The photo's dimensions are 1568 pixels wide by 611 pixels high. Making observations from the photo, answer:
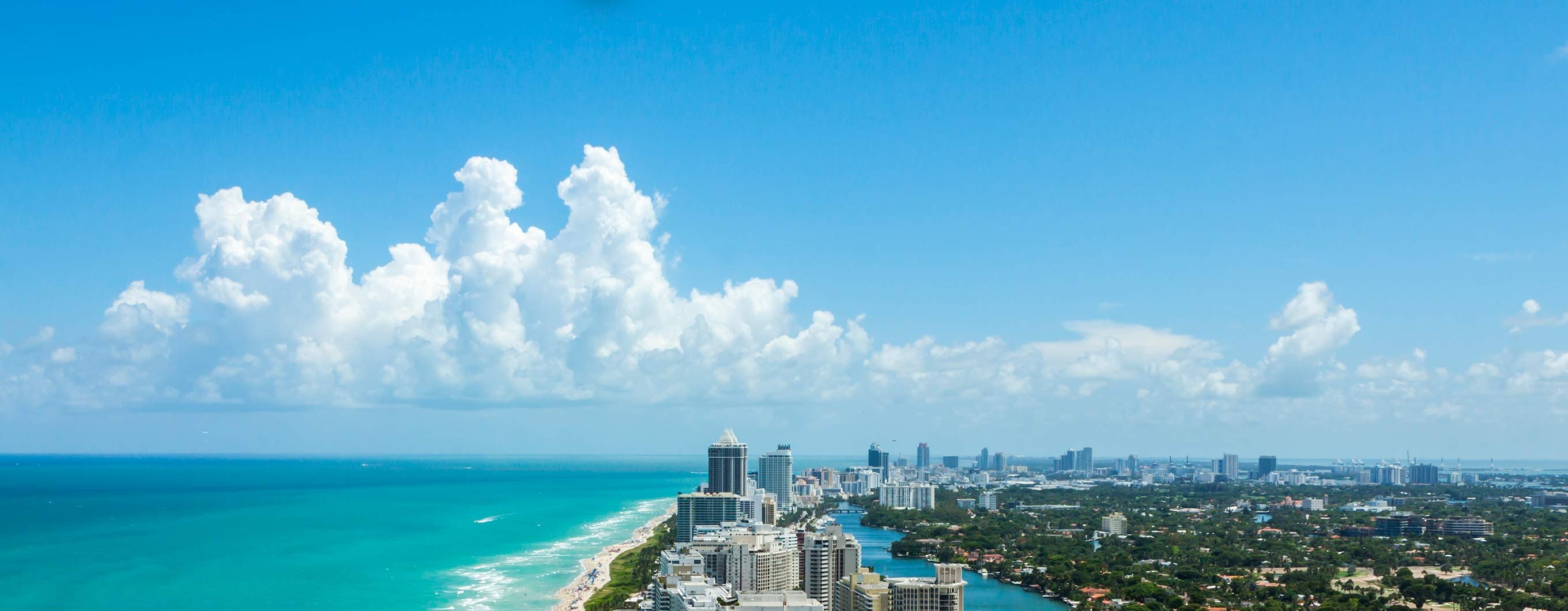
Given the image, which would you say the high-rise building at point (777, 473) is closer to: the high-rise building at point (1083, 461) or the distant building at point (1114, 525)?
the distant building at point (1114, 525)

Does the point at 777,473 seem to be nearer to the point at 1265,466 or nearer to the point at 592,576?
the point at 592,576

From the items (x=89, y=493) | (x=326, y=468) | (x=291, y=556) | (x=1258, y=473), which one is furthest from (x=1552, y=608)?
(x=326, y=468)

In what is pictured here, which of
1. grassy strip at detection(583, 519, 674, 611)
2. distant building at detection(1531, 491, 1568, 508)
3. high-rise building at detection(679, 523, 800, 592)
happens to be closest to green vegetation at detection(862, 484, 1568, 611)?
distant building at detection(1531, 491, 1568, 508)

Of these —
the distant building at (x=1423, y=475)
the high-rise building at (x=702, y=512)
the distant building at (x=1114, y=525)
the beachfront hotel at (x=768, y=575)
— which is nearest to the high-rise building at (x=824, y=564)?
the beachfront hotel at (x=768, y=575)

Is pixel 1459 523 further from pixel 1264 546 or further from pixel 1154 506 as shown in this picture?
pixel 1154 506

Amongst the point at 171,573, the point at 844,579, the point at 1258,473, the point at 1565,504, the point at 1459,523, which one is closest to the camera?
the point at 844,579

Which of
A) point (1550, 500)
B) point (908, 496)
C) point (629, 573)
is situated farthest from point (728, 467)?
point (1550, 500)

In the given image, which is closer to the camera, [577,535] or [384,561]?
[384,561]
